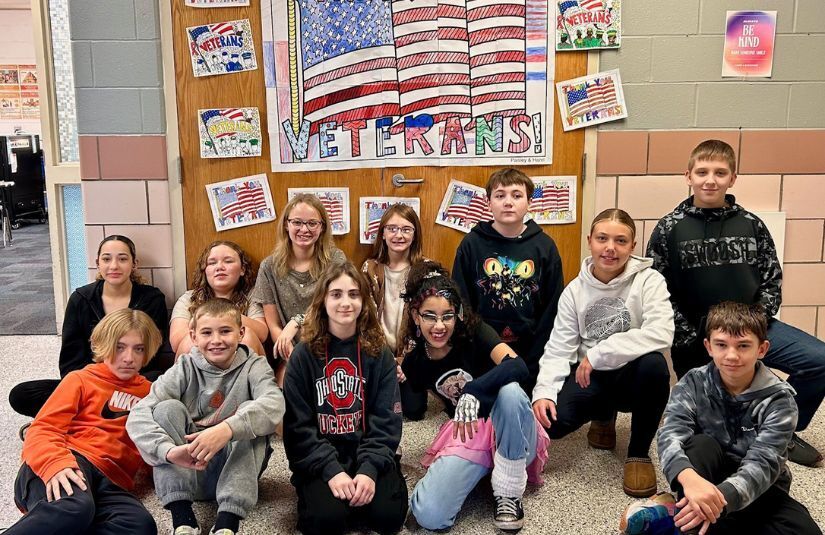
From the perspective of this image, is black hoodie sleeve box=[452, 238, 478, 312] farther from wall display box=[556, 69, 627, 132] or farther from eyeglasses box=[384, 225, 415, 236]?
wall display box=[556, 69, 627, 132]

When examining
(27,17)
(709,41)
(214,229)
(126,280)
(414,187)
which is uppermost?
(27,17)

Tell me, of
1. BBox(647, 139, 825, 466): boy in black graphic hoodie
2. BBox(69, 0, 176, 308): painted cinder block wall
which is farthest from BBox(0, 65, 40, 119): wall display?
BBox(647, 139, 825, 466): boy in black graphic hoodie

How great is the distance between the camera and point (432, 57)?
2941mm

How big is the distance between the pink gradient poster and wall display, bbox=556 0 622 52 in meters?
0.47

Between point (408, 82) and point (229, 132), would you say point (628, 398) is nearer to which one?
point (408, 82)

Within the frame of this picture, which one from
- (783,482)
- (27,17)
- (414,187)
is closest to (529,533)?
(783,482)

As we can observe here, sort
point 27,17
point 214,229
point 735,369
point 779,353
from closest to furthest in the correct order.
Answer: point 735,369 → point 779,353 → point 214,229 → point 27,17

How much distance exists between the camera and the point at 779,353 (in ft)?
7.80

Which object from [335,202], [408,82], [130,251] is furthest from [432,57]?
[130,251]

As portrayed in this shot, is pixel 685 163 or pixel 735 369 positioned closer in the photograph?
pixel 735 369

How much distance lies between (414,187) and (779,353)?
158cm

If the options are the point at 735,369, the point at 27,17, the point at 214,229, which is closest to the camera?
the point at 735,369

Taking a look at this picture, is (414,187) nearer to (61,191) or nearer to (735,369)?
(735,369)

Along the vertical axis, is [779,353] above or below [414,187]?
below
